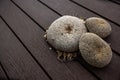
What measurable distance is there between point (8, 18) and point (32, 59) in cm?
46

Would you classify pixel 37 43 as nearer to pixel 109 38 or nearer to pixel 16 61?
pixel 16 61

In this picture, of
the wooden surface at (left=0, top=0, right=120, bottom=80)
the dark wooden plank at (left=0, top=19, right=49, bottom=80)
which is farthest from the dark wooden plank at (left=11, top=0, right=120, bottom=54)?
the dark wooden plank at (left=0, top=19, right=49, bottom=80)

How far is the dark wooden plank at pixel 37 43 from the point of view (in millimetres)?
902

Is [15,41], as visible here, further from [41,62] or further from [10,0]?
[10,0]

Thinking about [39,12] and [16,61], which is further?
[39,12]

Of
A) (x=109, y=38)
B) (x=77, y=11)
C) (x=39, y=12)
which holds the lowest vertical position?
(x=109, y=38)

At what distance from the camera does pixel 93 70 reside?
90 centimetres

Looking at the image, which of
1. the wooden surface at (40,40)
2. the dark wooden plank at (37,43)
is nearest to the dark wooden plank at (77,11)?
the wooden surface at (40,40)

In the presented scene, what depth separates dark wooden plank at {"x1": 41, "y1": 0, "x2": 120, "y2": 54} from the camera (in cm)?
102

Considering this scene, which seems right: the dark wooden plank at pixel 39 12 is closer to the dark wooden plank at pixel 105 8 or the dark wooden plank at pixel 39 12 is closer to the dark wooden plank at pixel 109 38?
the dark wooden plank at pixel 109 38

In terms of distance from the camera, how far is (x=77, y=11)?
128cm

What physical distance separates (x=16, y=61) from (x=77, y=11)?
502mm

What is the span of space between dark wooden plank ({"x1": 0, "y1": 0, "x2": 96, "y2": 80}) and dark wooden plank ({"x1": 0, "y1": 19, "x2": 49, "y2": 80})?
34 millimetres

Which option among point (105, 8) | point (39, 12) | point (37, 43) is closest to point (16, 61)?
point (37, 43)
